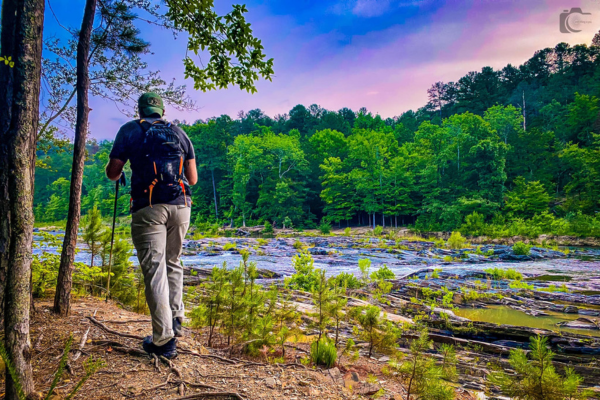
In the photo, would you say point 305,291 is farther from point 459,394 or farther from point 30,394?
point 30,394

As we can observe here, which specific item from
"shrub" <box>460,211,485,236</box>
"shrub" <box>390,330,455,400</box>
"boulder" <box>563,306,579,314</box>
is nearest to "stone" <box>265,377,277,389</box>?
"shrub" <box>390,330,455,400</box>

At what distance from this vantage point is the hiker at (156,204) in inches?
95.1

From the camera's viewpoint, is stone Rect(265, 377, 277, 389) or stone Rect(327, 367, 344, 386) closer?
stone Rect(265, 377, 277, 389)

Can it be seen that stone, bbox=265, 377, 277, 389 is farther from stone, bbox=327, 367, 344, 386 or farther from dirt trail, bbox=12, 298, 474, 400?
stone, bbox=327, 367, 344, 386

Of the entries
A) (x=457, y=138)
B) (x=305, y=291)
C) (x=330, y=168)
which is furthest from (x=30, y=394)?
(x=457, y=138)

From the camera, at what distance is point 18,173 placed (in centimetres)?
170

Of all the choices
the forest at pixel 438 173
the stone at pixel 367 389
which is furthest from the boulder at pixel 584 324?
the forest at pixel 438 173

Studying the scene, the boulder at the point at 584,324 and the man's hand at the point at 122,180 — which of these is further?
the boulder at the point at 584,324

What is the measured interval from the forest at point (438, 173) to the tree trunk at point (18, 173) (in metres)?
26.3

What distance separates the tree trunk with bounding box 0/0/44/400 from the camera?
1.63 meters

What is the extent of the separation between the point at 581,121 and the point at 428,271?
41730mm

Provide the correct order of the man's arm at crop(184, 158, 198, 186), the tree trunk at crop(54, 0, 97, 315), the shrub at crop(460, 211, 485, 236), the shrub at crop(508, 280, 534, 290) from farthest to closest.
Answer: the shrub at crop(460, 211, 485, 236), the shrub at crop(508, 280, 534, 290), the tree trunk at crop(54, 0, 97, 315), the man's arm at crop(184, 158, 198, 186)

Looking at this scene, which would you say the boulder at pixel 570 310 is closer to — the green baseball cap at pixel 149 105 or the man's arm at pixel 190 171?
the man's arm at pixel 190 171
